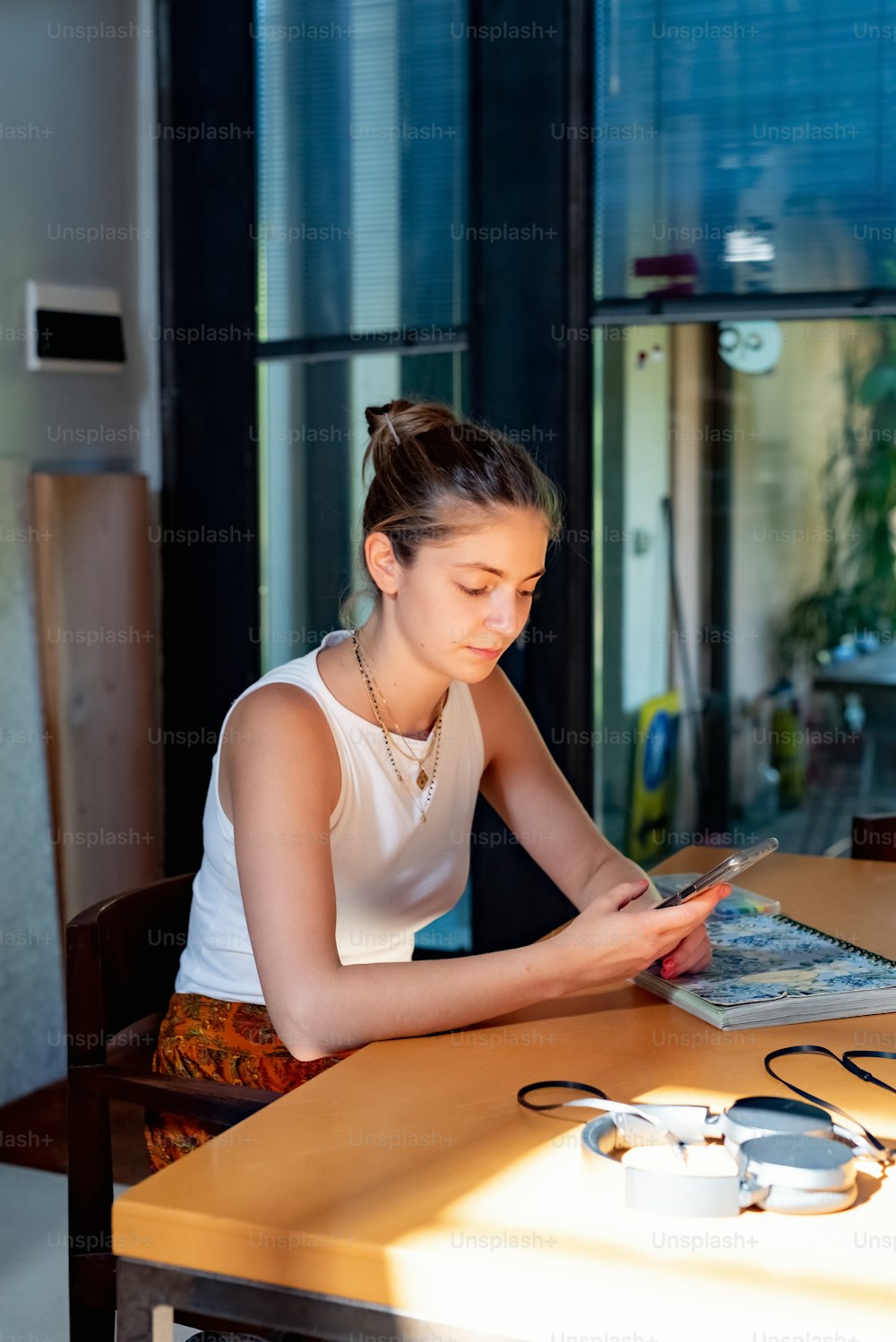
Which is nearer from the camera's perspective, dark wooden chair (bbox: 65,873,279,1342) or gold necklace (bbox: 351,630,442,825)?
dark wooden chair (bbox: 65,873,279,1342)

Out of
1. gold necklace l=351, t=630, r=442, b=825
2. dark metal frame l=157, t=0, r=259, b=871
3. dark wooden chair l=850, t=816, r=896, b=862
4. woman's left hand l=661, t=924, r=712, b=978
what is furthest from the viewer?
dark metal frame l=157, t=0, r=259, b=871

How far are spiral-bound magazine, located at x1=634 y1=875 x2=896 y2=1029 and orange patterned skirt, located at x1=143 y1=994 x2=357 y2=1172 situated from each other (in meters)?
0.41

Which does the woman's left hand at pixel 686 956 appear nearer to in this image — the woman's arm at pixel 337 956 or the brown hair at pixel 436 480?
the woman's arm at pixel 337 956

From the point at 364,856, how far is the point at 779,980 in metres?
0.54

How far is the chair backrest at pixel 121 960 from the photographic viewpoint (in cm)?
167

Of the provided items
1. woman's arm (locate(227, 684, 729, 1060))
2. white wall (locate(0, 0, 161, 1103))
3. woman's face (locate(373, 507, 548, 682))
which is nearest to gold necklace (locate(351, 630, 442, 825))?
woman's face (locate(373, 507, 548, 682))

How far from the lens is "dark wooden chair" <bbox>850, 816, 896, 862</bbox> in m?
2.27

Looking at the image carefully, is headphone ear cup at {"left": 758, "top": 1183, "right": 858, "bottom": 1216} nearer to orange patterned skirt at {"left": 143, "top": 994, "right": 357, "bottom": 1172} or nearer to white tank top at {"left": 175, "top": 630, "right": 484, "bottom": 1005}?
orange patterned skirt at {"left": 143, "top": 994, "right": 357, "bottom": 1172}

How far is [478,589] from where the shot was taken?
68.9 inches

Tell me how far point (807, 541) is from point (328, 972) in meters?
2.10

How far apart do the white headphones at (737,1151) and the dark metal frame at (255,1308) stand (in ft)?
0.54

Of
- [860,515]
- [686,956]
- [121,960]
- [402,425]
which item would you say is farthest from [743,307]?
[121,960]

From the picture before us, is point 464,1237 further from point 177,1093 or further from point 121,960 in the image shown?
point 121,960

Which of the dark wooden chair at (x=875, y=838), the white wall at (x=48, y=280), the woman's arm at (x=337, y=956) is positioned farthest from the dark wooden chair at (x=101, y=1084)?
the white wall at (x=48, y=280)
